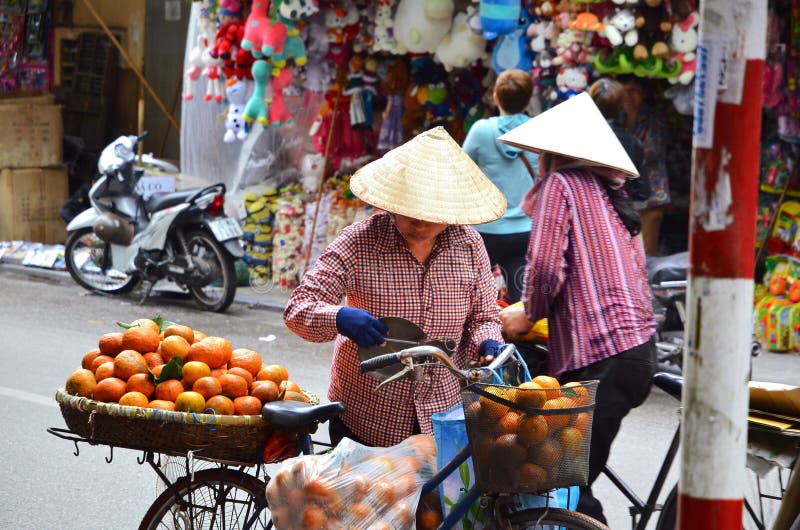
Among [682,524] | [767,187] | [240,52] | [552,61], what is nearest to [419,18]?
[552,61]

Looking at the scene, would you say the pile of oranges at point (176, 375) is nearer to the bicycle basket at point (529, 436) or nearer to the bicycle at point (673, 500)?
the bicycle basket at point (529, 436)

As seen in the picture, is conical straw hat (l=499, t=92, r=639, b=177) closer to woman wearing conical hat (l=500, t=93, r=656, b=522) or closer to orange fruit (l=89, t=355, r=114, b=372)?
woman wearing conical hat (l=500, t=93, r=656, b=522)

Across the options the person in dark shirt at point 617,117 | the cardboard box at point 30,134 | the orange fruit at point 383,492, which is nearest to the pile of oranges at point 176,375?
the orange fruit at point 383,492

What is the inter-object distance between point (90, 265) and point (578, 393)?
358 inches

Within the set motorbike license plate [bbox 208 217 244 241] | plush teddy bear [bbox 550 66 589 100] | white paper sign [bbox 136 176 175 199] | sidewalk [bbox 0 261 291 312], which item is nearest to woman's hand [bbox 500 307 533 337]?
plush teddy bear [bbox 550 66 589 100]

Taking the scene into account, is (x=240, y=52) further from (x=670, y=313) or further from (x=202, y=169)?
(x=670, y=313)

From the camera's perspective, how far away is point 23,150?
14.0m

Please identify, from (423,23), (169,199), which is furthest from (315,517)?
(169,199)

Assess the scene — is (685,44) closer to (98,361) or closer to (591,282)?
(591,282)

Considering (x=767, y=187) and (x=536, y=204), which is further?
(x=767, y=187)

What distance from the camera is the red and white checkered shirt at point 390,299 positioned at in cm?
383

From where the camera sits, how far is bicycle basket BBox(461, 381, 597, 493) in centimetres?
309

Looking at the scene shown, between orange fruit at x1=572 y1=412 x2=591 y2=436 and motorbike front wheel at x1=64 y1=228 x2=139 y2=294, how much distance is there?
860 cm

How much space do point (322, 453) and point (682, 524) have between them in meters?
1.42
